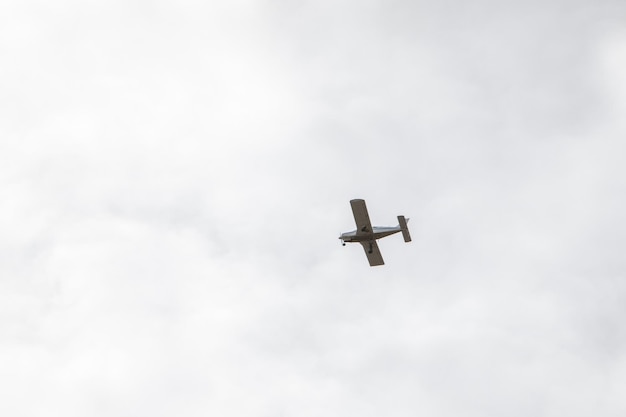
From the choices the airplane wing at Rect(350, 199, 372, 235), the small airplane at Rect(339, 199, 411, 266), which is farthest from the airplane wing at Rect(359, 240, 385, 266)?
the airplane wing at Rect(350, 199, 372, 235)

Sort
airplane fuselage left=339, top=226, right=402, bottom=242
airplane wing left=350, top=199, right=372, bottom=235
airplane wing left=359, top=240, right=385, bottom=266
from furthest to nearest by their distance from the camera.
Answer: airplane wing left=359, top=240, right=385, bottom=266
airplane fuselage left=339, top=226, right=402, bottom=242
airplane wing left=350, top=199, right=372, bottom=235

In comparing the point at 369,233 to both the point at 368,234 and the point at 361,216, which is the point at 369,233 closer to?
the point at 368,234

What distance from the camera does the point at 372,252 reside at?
104875mm

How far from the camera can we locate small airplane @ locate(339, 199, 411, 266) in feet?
334

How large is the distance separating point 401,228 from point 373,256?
4969 millimetres

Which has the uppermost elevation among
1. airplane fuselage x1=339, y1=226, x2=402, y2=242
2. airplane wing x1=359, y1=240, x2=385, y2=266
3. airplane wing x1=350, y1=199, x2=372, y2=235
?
airplane wing x1=350, y1=199, x2=372, y2=235

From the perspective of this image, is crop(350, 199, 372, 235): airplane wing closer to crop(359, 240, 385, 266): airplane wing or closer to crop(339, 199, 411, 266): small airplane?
crop(339, 199, 411, 266): small airplane

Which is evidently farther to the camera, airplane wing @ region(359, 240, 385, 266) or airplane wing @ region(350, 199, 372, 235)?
airplane wing @ region(359, 240, 385, 266)

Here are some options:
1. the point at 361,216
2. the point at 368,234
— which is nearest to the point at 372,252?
the point at 368,234

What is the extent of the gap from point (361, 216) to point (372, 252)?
5.94 m

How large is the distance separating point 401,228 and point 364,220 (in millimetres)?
5538

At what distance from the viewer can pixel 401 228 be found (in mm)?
104562

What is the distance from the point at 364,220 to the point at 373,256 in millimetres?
5789

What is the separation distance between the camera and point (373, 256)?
105250mm
